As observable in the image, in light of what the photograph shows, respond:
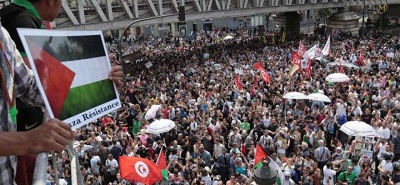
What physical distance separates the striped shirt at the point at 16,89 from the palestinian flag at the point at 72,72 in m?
0.10

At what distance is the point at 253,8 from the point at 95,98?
37.9 meters

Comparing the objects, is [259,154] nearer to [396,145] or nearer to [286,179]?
[286,179]

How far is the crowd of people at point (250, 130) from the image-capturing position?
34.5ft

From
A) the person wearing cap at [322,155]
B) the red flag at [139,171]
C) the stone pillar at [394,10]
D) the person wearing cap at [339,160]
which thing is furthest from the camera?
the stone pillar at [394,10]

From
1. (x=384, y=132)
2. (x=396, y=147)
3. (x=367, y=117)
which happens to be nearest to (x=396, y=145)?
(x=396, y=147)

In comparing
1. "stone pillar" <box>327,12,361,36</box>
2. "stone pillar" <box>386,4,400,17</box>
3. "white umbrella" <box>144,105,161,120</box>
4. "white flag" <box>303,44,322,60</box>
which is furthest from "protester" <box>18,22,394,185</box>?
"stone pillar" <box>386,4,400,17</box>

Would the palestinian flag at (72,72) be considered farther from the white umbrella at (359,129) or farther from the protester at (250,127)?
the white umbrella at (359,129)

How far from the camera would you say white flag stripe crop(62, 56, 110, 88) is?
2.58m

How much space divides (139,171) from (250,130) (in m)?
5.52

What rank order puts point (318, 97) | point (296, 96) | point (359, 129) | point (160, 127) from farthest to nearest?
point (296, 96), point (318, 97), point (160, 127), point (359, 129)

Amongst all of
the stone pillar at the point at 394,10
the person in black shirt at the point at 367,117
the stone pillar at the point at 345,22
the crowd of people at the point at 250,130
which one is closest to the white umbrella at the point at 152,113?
the crowd of people at the point at 250,130

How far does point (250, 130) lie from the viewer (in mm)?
14281

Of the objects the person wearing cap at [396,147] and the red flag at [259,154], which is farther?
the person wearing cap at [396,147]

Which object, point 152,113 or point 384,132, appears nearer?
point 384,132
